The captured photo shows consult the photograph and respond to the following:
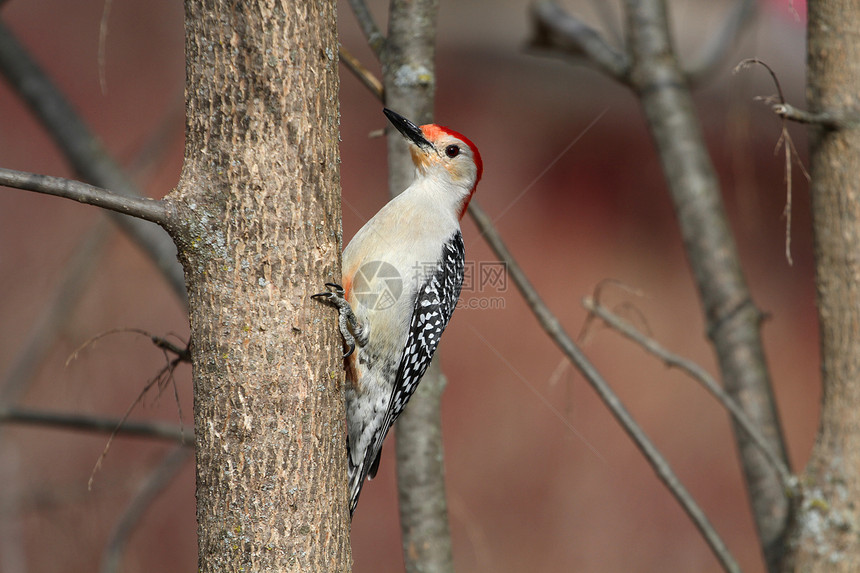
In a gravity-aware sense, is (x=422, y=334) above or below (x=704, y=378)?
above

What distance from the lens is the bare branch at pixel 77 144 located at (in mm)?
3277

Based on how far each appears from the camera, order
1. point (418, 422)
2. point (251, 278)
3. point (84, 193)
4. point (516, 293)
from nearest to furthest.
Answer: point (84, 193) → point (251, 278) → point (418, 422) → point (516, 293)

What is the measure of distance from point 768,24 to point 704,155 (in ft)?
8.76

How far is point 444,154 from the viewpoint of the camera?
3.06m

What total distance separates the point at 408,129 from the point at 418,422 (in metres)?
1.13

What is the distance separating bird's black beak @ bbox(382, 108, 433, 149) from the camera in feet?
8.69

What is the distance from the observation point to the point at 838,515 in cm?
266

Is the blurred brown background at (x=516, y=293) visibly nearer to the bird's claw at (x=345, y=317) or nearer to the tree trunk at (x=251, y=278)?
the bird's claw at (x=345, y=317)

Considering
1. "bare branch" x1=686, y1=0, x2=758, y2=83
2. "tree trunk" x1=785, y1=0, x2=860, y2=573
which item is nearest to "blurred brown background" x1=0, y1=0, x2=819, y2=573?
"bare branch" x1=686, y1=0, x2=758, y2=83

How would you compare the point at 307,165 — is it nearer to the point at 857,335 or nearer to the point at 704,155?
the point at 857,335

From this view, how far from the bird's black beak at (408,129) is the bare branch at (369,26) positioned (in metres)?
0.32

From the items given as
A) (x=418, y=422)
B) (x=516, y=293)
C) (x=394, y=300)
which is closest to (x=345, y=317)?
(x=394, y=300)

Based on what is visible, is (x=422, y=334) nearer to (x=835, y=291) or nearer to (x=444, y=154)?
(x=444, y=154)

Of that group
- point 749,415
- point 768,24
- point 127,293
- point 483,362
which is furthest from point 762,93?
point 127,293
